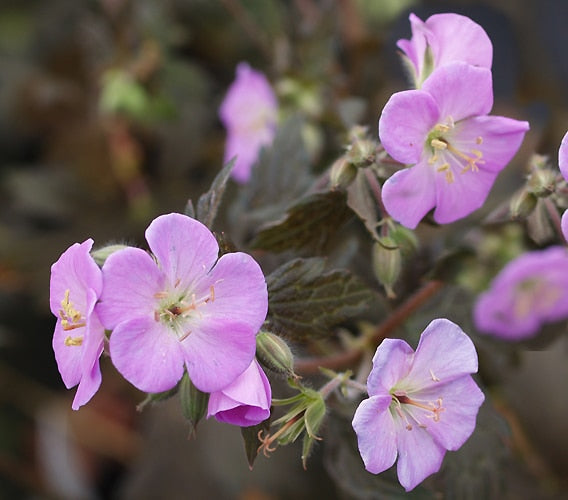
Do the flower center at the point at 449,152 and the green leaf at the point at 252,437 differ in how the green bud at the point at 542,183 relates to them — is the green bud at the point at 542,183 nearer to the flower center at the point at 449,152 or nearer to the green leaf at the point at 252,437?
the flower center at the point at 449,152

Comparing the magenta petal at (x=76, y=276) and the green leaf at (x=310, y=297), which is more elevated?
the magenta petal at (x=76, y=276)

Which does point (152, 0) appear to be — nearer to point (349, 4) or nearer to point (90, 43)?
point (90, 43)

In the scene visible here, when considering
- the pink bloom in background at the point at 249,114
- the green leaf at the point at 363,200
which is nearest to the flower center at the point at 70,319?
the green leaf at the point at 363,200

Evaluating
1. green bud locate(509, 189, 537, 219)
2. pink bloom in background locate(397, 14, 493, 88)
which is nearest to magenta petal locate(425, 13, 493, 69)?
pink bloom in background locate(397, 14, 493, 88)

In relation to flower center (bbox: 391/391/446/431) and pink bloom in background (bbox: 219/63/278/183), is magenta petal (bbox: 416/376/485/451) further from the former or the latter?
pink bloom in background (bbox: 219/63/278/183)

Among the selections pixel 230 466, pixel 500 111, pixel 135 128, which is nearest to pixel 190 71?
pixel 135 128

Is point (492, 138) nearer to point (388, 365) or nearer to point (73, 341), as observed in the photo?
point (388, 365)
